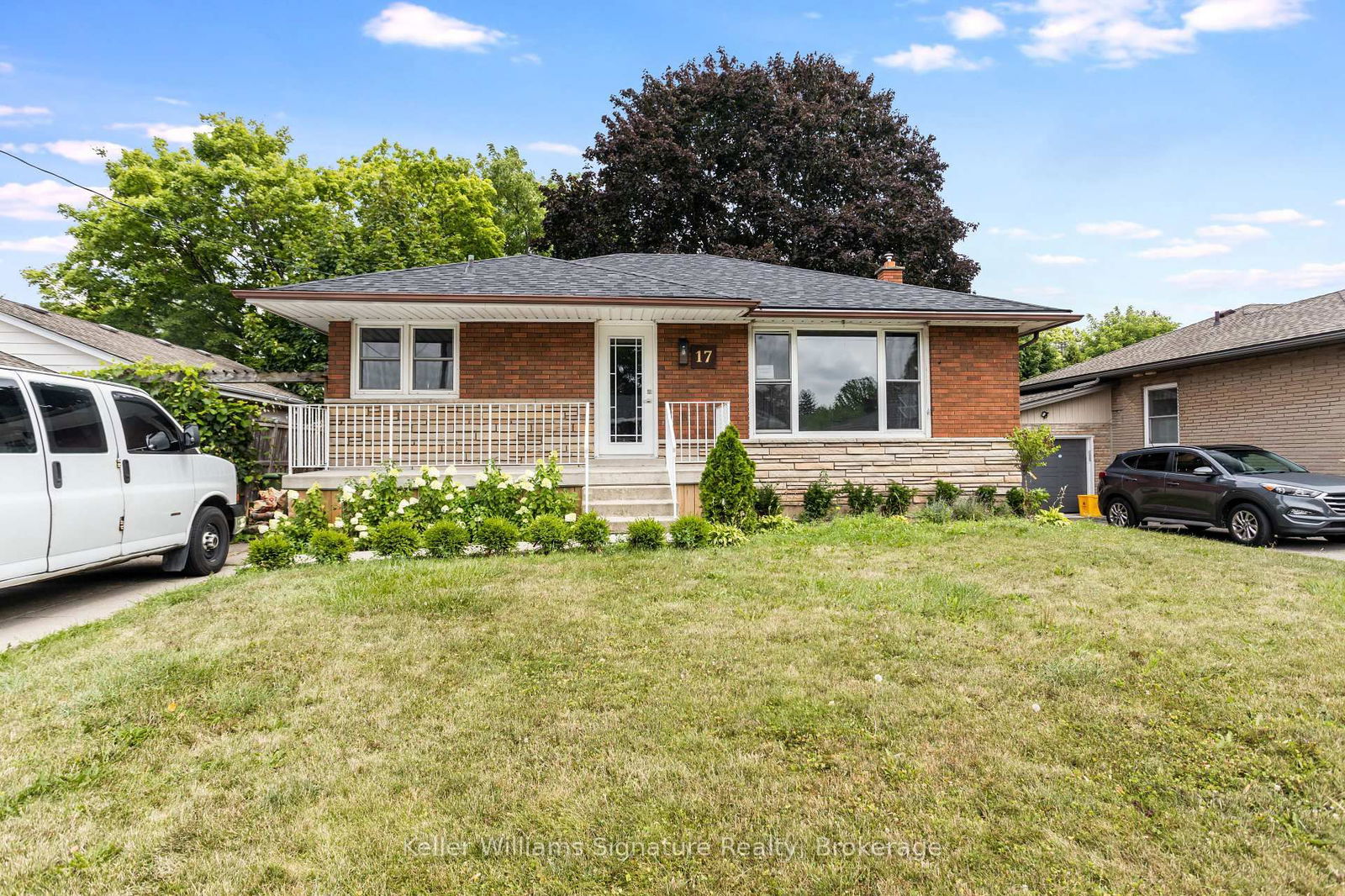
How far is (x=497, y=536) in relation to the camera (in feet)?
22.9

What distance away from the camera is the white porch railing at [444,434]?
9281mm

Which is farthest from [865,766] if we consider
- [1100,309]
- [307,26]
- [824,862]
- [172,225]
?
[1100,309]

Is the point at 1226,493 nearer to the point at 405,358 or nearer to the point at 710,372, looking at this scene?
the point at 710,372

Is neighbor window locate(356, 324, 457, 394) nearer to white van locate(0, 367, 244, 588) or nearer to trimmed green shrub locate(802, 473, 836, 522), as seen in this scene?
white van locate(0, 367, 244, 588)

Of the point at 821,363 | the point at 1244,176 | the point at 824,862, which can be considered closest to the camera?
the point at 824,862

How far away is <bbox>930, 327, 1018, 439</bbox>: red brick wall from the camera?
10.8m

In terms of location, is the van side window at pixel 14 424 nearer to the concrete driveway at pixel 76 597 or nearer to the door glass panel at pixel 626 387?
the concrete driveway at pixel 76 597

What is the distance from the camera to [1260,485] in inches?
352

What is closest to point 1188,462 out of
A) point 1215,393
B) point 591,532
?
point 1215,393

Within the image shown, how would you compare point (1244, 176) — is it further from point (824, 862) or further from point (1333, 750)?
point (824, 862)

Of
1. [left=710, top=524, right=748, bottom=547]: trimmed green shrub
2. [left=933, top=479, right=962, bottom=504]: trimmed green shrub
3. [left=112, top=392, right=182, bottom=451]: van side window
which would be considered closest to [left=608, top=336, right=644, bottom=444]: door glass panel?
[left=710, top=524, right=748, bottom=547]: trimmed green shrub

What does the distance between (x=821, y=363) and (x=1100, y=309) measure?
34.9 metres

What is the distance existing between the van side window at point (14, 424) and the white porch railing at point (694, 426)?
6853mm

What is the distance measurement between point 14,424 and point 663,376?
24.8ft
